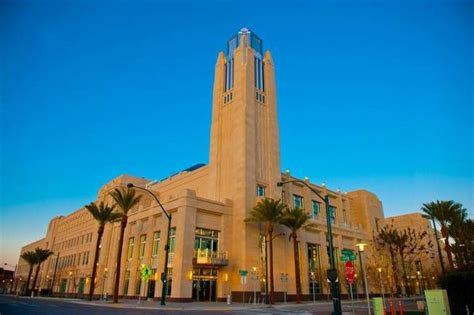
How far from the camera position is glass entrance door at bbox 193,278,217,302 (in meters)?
41.8

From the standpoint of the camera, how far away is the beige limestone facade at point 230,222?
4306cm

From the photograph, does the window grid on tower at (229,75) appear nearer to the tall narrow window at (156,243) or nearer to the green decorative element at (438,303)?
the tall narrow window at (156,243)

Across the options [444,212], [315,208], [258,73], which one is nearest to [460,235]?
[444,212]

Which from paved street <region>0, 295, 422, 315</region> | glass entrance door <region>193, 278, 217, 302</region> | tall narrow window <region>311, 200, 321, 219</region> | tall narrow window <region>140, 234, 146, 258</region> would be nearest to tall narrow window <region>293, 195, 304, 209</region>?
tall narrow window <region>311, 200, 321, 219</region>

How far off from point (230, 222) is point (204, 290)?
31.7 ft

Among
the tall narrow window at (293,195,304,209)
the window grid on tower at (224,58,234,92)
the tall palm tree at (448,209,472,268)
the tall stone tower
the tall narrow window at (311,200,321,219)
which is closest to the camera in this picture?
the tall palm tree at (448,209,472,268)

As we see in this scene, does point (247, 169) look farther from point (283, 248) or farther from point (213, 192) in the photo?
point (283, 248)

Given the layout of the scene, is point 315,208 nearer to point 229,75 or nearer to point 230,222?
point 230,222

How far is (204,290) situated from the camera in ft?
140

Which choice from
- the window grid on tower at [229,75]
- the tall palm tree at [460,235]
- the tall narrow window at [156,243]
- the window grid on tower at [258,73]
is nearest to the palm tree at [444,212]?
the tall palm tree at [460,235]

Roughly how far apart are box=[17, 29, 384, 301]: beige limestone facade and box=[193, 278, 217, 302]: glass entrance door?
0.39 feet

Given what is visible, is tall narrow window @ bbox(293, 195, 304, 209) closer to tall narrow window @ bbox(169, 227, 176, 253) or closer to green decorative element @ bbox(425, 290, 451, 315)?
tall narrow window @ bbox(169, 227, 176, 253)

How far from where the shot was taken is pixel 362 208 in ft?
245

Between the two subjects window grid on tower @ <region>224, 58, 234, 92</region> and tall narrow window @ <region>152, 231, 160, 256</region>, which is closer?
tall narrow window @ <region>152, 231, 160, 256</region>
